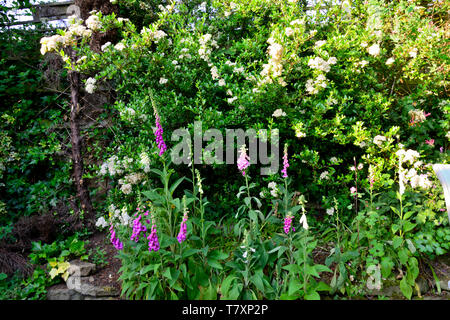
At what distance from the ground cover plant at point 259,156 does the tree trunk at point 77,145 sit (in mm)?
16

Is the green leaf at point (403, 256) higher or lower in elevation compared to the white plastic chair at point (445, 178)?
lower

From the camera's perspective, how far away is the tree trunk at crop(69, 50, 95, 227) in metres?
3.39

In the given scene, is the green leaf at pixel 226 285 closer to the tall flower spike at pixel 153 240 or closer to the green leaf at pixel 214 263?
the green leaf at pixel 214 263

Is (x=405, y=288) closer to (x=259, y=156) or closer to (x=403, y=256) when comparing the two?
(x=403, y=256)

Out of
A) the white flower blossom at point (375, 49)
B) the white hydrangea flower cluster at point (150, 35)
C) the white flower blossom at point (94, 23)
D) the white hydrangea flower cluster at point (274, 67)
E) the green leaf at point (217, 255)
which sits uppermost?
the white flower blossom at point (94, 23)

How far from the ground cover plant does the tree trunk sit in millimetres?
16

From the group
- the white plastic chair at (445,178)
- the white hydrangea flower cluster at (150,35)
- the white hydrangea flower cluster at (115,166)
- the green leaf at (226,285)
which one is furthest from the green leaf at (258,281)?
the white hydrangea flower cluster at (150,35)

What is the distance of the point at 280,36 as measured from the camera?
2984mm

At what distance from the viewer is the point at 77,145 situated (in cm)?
345

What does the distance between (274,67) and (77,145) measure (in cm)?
233

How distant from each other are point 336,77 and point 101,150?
2999 millimetres

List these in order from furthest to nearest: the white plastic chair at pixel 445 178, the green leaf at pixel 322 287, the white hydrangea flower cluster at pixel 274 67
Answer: the white hydrangea flower cluster at pixel 274 67 → the green leaf at pixel 322 287 → the white plastic chair at pixel 445 178

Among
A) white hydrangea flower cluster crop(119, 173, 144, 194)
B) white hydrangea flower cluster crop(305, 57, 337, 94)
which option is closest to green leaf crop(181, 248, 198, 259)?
white hydrangea flower cluster crop(119, 173, 144, 194)

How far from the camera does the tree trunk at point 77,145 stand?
3.39m
